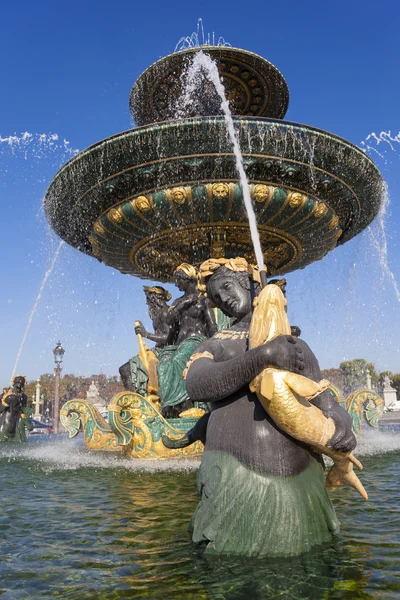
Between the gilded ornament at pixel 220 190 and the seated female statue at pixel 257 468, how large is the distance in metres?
4.74

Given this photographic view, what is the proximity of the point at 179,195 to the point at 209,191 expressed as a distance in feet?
1.36

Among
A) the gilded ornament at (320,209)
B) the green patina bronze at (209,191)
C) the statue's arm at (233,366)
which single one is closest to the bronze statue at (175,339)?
the green patina bronze at (209,191)

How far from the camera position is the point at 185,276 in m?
7.78

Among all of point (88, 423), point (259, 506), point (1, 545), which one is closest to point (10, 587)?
point (1, 545)

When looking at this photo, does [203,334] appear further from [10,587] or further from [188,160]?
[10,587]

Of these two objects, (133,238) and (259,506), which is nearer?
(259,506)

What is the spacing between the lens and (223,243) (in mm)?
7988

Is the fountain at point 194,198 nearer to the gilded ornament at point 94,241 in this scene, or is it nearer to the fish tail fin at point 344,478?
the gilded ornament at point 94,241

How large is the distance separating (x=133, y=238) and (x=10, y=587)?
20.8 ft

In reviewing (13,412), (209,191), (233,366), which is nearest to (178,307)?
(209,191)

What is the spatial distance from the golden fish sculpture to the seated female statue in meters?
0.05

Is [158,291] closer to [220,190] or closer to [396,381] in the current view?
[220,190]

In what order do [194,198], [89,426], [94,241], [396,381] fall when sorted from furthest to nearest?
[396,381] → [94,241] → [89,426] → [194,198]

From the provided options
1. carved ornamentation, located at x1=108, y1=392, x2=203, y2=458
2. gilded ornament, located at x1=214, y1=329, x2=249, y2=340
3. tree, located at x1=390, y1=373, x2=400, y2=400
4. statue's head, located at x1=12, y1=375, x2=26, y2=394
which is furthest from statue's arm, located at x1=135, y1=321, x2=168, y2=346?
tree, located at x1=390, y1=373, x2=400, y2=400
